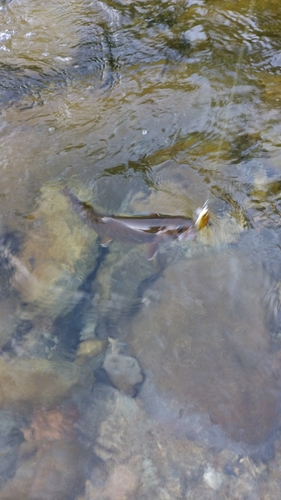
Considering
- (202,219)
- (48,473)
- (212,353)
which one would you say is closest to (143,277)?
(202,219)

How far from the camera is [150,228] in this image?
3955 mm

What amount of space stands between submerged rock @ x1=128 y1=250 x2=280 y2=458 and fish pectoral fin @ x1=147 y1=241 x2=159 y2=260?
0.87 feet

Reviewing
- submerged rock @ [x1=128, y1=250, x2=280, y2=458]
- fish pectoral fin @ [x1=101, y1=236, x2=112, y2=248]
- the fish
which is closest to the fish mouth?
the fish

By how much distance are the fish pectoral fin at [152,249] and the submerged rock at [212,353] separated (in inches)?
10.4

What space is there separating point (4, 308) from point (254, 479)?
2726 millimetres

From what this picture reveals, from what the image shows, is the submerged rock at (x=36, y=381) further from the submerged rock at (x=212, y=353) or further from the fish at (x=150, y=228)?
the fish at (x=150, y=228)

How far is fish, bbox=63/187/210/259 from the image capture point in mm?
3949

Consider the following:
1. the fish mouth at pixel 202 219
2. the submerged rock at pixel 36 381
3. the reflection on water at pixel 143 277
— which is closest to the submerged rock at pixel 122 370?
the reflection on water at pixel 143 277

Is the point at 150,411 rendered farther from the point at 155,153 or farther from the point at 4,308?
the point at 155,153

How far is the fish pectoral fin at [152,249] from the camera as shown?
4.03m

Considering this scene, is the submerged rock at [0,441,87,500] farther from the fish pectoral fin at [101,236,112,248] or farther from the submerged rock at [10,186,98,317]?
the fish pectoral fin at [101,236,112,248]

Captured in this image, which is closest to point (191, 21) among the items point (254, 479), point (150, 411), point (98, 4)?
point (98, 4)

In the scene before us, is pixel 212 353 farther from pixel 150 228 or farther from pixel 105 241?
pixel 105 241

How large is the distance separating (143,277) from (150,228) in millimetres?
574
